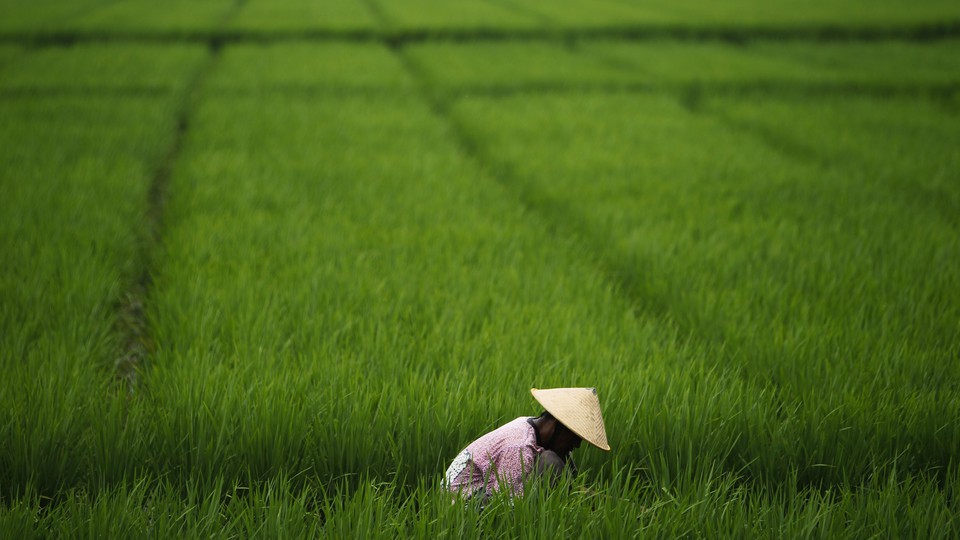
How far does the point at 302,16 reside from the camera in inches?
381

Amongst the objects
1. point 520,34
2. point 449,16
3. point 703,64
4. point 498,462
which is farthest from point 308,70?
point 498,462

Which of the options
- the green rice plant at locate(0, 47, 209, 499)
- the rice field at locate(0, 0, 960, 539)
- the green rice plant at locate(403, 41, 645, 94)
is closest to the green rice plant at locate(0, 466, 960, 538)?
the rice field at locate(0, 0, 960, 539)

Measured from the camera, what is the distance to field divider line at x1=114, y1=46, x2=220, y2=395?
81.0 inches

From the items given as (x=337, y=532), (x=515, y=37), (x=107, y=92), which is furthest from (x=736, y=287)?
(x=515, y=37)

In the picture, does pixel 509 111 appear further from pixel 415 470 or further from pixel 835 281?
pixel 415 470

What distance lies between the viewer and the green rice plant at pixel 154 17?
324 inches

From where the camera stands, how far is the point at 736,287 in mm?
2453

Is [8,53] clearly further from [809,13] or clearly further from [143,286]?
[809,13]

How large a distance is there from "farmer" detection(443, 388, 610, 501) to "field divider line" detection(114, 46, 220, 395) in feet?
2.80

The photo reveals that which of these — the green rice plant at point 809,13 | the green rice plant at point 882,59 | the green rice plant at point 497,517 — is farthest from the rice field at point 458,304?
the green rice plant at point 809,13

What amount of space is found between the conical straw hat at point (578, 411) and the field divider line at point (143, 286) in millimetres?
1004

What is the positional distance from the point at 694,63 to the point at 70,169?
18.7 ft

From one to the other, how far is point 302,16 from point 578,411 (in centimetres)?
952

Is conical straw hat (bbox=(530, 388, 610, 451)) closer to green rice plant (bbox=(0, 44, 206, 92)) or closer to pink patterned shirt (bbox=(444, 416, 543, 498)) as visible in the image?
pink patterned shirt (bbox=(444, 416, 543, 498))
